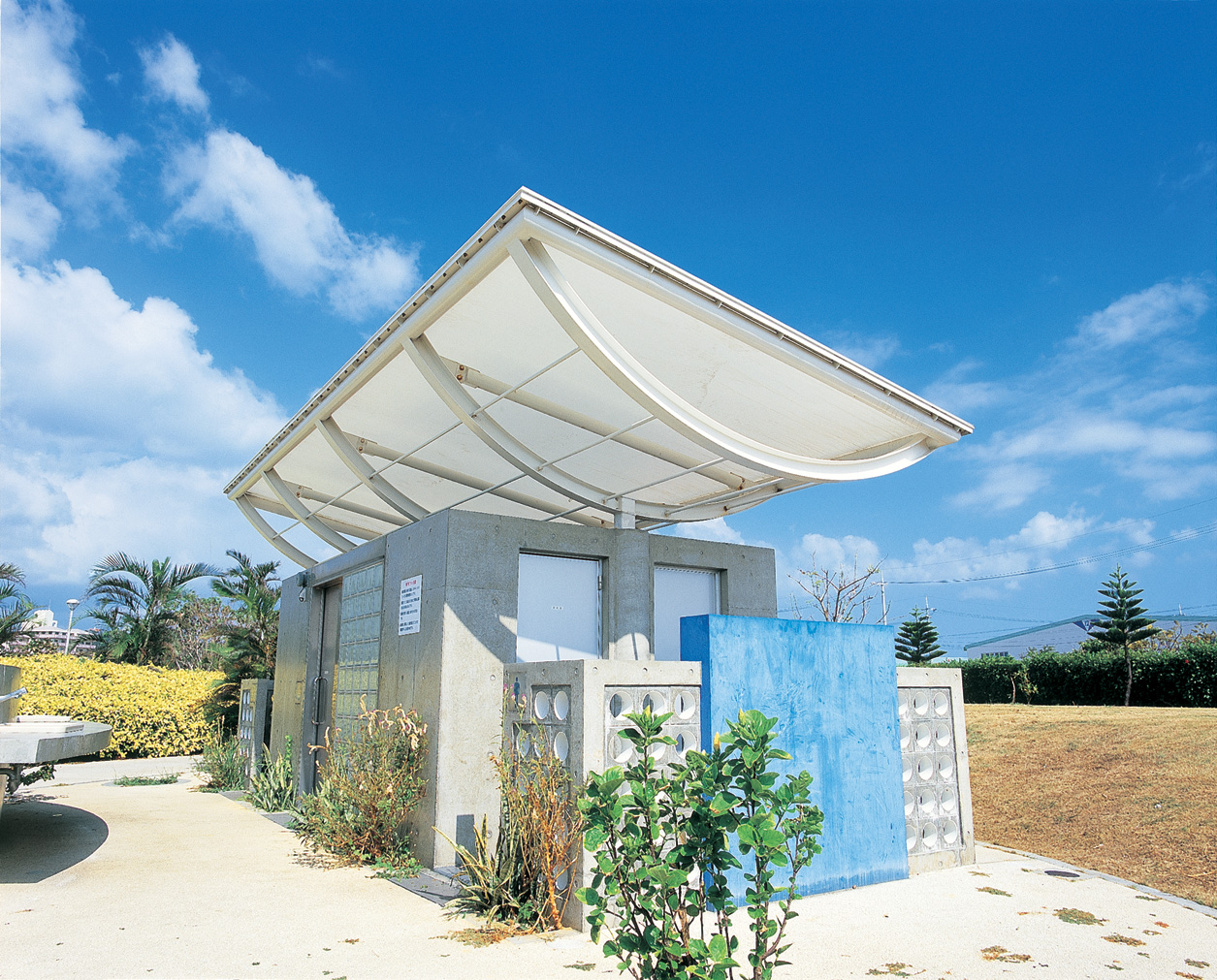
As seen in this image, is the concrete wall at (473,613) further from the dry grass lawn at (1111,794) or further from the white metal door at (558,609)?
the dry grass lawn at (1111,794)

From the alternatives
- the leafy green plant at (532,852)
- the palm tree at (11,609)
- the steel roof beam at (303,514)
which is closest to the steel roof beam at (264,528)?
the steel roof beam at (303,514)

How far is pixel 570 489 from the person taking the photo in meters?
8.10

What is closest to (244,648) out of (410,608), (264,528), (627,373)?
(264,528)

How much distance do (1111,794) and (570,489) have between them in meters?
7.31

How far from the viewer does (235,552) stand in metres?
17.2

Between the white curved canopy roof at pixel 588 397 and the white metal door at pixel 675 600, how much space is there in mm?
760

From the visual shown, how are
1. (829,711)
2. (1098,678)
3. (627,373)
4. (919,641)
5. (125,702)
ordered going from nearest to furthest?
(627,373), (829,711), (125,702), (1098,678), (919,641)

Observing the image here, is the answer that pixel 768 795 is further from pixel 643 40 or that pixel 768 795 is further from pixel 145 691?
pixel 145 691

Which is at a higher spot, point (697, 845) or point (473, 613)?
point (473, 613)

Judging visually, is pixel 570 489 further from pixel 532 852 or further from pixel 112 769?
pixel 112 769

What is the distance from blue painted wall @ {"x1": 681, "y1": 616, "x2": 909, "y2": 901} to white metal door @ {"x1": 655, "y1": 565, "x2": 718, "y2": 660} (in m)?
2.39

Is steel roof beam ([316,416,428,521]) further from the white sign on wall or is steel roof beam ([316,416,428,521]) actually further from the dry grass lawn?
the dry grass lawn

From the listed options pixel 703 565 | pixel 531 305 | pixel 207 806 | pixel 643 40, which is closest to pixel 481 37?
pixel 643 40

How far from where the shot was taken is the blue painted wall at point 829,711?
5.68 meters
